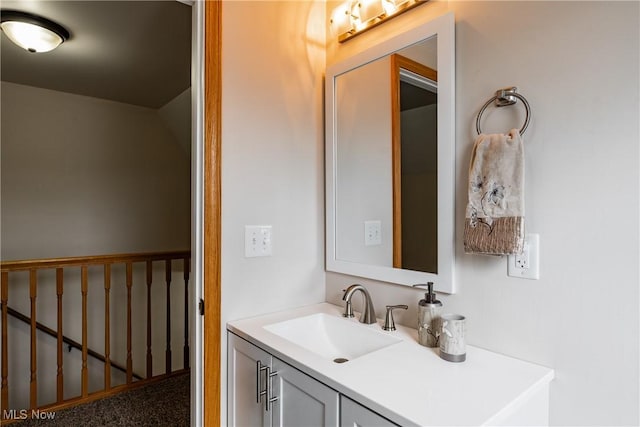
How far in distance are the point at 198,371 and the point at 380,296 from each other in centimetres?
75

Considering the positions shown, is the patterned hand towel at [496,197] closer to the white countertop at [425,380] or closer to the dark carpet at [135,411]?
the white countertop at [425,380]

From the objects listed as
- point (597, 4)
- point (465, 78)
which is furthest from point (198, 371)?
point (597, 4)

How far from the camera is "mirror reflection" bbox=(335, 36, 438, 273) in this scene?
129 cm

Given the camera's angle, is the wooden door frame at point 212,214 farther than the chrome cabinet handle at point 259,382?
Yes

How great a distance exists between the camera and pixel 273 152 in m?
1.53

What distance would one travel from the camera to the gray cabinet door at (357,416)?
0.80 metres

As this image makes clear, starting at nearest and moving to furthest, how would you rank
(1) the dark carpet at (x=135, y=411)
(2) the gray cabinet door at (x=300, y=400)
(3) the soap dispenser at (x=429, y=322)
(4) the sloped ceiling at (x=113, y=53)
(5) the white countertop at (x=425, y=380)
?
(5) the white countertop at (x=425, y=380), (2) the gray cabinet door at (x=300, y=400), (3) the soap dispenser at (x=429, y=322), (4) the sloped ceiling at (x=113, y=53), (1) the dark carpet at (x=135, y=411)

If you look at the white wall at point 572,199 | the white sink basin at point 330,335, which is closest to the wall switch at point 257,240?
the white sink basin at point 330,335

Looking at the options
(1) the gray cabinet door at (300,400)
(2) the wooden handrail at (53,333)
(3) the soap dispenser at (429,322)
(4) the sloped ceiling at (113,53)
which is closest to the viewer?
(1) the gray cabinet door at (300,400)

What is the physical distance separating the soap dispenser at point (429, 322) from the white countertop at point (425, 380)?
0.08 feet

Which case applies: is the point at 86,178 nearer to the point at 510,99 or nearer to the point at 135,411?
the point at 135,411

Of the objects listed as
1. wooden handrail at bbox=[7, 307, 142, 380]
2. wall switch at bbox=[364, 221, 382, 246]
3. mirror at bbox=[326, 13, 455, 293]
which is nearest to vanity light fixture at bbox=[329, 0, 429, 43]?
mirror at bbox=[326, 13, 455, 293]

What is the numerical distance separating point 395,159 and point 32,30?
217 cm

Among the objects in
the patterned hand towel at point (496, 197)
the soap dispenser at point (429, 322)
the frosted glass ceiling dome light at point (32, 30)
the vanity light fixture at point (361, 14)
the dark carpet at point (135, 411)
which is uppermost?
the frosted glass ceiling dome light at point (32, 30)
